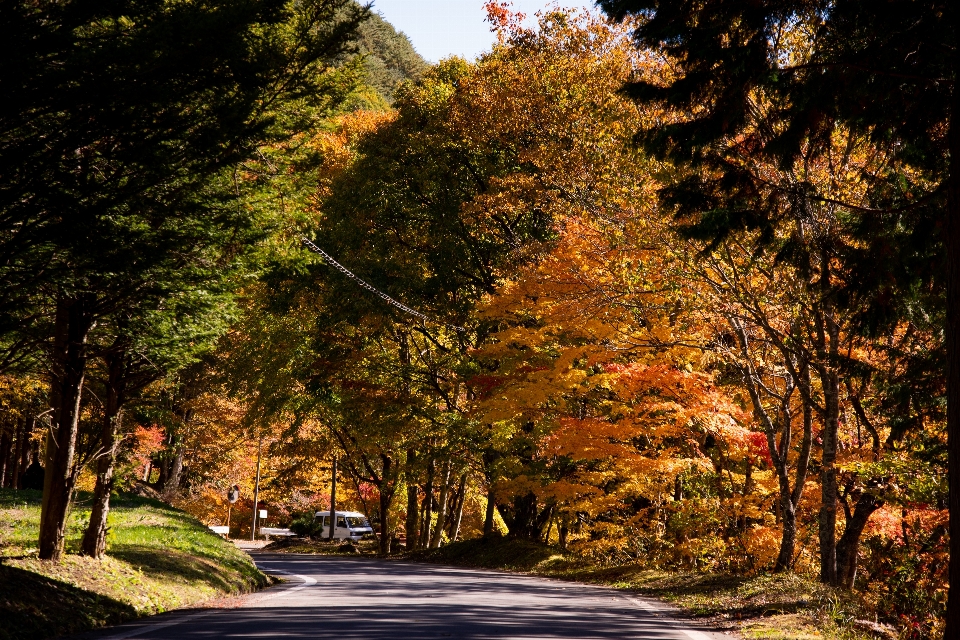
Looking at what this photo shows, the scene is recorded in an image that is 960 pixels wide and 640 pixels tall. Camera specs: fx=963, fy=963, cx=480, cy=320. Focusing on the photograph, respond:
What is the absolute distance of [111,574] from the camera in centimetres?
1238

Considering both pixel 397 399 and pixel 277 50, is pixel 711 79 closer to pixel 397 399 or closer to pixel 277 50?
pixel 277 50

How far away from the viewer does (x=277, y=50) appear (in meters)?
10.2

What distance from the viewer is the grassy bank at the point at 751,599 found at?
11.0m

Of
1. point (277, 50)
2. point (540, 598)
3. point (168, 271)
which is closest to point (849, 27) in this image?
point (277, 50)

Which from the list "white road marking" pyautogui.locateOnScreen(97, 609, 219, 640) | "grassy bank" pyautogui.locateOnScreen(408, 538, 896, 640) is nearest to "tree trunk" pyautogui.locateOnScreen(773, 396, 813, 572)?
"grassy bank" pyautogui.locateOnScreen(408, 538, 896, 640)

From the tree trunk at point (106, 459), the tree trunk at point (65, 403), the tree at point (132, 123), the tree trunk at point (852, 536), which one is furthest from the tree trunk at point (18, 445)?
the tree trunk at point (852, 536)

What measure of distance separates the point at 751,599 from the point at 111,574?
8.78 meters

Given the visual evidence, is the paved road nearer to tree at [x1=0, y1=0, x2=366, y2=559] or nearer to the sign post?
tree at [x1=0, y1=0, x2=366, y2=559]

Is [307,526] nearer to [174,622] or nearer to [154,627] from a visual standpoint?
[174,622]

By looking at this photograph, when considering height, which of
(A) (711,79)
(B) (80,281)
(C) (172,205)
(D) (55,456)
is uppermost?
(A) (711,79)

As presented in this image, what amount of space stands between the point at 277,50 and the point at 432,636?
6284mm

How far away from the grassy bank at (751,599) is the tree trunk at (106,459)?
8.31 m

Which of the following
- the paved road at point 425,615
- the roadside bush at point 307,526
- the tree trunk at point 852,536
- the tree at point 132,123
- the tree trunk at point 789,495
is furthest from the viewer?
the roadside bush at point 307,526

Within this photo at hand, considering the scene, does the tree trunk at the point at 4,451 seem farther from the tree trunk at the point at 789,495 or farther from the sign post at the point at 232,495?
the tree trunk at the point at 789,495
